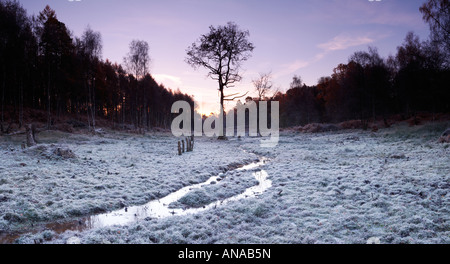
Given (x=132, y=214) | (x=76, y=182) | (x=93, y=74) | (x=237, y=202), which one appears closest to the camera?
(x=132, y=214)

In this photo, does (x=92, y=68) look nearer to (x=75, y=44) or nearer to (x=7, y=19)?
(x=75, y=44)

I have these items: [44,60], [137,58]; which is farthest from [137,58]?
[44,60]

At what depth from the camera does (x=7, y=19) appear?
2705 centimetres

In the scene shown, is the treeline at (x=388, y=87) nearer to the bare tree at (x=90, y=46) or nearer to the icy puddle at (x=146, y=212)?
the icy puddle at (x=146, y=212)

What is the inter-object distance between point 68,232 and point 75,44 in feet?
136

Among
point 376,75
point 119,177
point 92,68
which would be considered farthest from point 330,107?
point 119,177

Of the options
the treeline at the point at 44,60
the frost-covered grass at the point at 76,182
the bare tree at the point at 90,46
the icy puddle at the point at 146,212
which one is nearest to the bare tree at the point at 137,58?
the treeline at the point at 44,60

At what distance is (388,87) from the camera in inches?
1837

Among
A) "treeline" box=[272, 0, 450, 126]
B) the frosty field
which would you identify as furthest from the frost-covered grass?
"treeline" box=[272, 0, 450, 126]

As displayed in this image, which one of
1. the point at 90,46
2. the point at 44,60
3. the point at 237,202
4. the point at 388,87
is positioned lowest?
the point at 237,202

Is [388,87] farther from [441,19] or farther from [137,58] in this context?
[137,58]

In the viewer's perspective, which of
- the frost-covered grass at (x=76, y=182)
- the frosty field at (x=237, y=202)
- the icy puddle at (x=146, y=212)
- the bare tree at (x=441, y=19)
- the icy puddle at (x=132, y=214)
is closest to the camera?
the frosty field at (x=237, y=202)

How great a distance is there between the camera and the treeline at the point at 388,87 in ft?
107

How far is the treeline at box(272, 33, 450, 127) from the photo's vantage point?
32.7m
